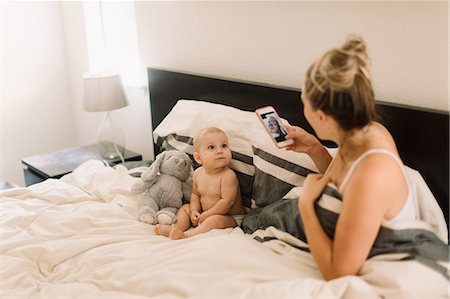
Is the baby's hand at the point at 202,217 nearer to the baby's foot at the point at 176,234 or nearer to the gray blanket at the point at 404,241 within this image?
the baby's foot at the point at 176,234

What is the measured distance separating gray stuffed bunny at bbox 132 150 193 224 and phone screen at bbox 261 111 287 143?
1.59ft

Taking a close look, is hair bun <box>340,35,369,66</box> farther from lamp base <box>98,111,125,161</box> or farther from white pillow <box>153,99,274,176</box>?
lamp base <box>98,111,125,161</box>

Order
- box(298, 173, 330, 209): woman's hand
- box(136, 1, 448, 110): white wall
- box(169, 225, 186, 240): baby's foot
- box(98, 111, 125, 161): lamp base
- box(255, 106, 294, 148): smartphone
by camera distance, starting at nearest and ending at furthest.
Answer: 1. box(298, 173, 330, 209): woman's hand
2. box(136, 1, 448, 110): white wall
3. box(255, 106, 294, 148): smartphone
4. box(169, 225, 186, 240): baby's foot
5. box(98, 111, 125, 161): lamp base

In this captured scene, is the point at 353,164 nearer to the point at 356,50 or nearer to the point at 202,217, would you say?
the point at 356,50

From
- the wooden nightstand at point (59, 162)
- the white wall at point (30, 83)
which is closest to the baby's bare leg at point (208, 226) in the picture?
the wooden nightstand at point (59, 162)

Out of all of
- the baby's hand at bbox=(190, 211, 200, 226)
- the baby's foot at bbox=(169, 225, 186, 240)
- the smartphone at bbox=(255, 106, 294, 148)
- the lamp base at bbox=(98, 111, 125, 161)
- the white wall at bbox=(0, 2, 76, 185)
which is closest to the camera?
the smartphone at bbox=(255, 106, 294, 148)

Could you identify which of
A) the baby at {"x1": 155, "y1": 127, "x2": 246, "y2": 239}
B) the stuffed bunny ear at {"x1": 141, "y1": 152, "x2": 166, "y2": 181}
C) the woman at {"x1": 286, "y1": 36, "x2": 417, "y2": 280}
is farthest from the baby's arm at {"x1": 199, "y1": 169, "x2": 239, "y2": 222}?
the woman at {"x1": 286, "y1": 36, "x2": 417, "y2": 280}

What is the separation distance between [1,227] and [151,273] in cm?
77

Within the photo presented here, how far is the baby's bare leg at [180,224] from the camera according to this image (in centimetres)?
191

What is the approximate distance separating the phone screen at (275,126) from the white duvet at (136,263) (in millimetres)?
340

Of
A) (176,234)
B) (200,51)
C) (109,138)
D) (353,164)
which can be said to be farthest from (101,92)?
(353,164)

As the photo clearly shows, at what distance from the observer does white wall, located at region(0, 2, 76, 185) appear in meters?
3.59

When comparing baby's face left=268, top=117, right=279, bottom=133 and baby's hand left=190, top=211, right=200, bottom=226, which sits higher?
baby's face left=268, top=117, right=279, bottom=133

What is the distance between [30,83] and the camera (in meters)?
3.71
